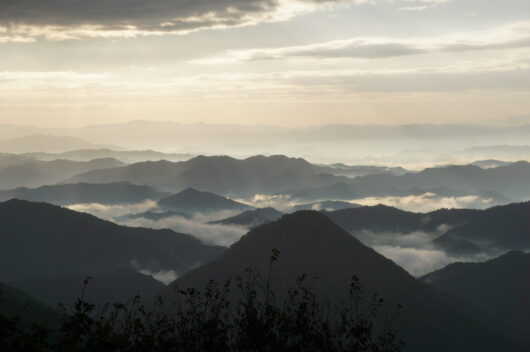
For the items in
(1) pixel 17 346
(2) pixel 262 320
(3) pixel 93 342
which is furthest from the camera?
(2) pixel 262 320

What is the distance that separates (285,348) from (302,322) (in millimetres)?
1917

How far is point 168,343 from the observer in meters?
40.9

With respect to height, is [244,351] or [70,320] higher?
[70,320]

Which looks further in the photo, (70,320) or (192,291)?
(192,291)

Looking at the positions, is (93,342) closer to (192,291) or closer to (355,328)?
(192,291)

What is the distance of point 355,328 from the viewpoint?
39281 millimetres

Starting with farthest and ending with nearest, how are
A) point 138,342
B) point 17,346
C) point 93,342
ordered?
point 138,342, point 93,342, point 17,346

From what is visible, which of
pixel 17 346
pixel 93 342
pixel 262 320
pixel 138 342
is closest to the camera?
pixel 17 346

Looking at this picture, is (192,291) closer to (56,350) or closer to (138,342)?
(138,342)

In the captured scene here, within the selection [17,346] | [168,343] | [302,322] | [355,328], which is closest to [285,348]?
[302,322]

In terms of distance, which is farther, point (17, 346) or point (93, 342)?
point (93, 342)

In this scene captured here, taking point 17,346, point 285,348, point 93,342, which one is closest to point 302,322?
point 285,348

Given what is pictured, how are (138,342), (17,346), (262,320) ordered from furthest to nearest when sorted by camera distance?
(262,320)
(138,342)
(17,346)

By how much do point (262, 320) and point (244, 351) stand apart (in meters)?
2.34
